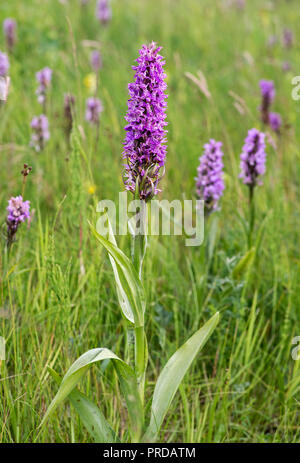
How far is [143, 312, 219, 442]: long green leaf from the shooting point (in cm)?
137

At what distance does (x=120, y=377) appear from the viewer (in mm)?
1434

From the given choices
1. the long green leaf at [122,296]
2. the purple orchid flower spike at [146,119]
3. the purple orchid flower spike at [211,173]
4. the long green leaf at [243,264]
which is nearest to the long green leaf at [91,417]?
the long green leaf at [122,296]

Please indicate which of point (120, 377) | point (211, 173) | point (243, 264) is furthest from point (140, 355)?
point (211, 173)

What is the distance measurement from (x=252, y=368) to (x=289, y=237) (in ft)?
3.00

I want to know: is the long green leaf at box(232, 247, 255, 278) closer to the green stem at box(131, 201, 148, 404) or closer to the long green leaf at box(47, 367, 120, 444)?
the green stem at box(131, 201, 148, 404)

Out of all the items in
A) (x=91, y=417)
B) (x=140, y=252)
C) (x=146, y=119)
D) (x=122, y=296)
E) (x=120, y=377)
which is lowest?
(x=91, y=417)

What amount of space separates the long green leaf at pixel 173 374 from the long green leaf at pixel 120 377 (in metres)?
0.07

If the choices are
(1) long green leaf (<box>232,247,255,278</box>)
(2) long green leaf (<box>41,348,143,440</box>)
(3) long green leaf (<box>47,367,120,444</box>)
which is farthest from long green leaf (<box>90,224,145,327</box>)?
(1) long green leaf (<box>232,247,255,278</box>)

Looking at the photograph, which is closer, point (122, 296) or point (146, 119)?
point (146, 119)

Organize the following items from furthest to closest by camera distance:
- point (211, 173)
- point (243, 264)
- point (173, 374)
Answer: point (211, 173)
point (243, 264)
point (173, 374)

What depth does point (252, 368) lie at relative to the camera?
6.46ft

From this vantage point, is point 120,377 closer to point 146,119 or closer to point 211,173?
point 146,119

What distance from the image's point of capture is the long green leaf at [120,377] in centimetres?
129

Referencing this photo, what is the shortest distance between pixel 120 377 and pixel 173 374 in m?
0.14
